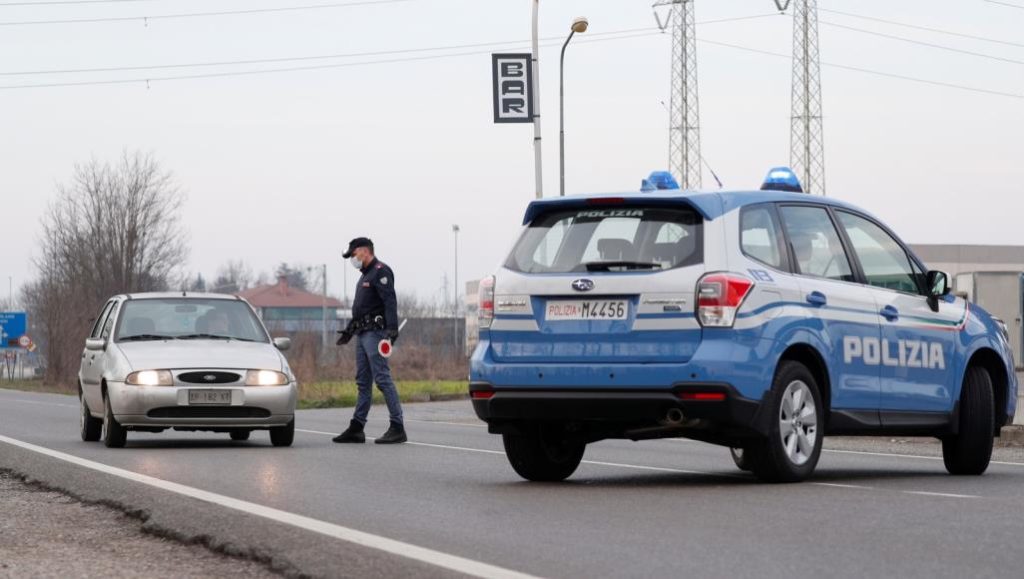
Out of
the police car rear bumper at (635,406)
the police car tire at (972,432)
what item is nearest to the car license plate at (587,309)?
the police car rear bumper at (635,406)

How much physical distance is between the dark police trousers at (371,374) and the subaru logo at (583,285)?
638 cm

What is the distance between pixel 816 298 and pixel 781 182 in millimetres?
1219

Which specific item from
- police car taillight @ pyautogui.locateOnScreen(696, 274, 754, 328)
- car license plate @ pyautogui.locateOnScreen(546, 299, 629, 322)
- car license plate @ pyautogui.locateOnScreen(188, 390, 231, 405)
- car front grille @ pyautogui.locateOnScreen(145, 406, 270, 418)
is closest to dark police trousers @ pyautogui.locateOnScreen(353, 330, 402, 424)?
car front grille @ pyautogui.locateOnScreen(145, 406, 270, 418)

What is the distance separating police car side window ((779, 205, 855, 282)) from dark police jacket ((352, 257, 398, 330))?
6.35 metres

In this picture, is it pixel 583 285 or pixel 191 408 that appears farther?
pixel 191 408

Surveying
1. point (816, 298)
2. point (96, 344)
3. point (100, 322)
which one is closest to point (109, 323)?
point (96, 344)

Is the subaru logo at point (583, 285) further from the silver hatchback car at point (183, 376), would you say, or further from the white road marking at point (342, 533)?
the silver hatchback car at point (183, 376)

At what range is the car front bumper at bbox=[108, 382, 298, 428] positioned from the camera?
16.1 meters

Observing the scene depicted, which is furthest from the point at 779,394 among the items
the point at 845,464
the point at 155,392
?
the point at 155,392

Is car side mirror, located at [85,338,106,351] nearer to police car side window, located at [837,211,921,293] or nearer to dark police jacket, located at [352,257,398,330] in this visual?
dark police jacket, located at [352,257,398,330]

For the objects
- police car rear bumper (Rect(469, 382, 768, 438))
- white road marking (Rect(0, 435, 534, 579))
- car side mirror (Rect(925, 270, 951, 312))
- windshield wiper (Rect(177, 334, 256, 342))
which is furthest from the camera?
windshield wiper (Rect(177, 334, 256, 342))

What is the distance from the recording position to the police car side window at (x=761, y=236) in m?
10.6

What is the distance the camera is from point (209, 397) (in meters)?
16.2

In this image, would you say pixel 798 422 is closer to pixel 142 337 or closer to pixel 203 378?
pixel 203 378
